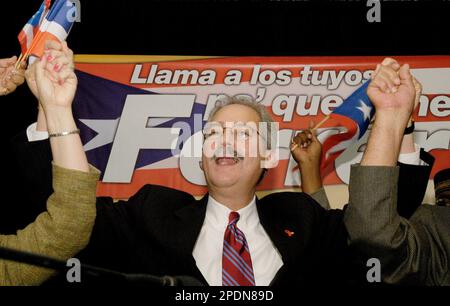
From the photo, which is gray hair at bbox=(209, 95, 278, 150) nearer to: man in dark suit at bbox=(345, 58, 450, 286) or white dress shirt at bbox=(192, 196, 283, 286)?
white dress shirt at bbox=(192, 196, 283, 286)

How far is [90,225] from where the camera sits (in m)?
1.66

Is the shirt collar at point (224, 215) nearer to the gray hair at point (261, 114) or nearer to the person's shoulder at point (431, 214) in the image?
the gray hair at point (261, 114)

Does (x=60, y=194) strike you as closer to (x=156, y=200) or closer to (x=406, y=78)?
(x=156, y=200)

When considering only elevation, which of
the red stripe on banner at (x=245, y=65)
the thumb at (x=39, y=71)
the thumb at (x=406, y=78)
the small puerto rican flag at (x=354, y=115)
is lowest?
the thumb at (x=39, y=71)

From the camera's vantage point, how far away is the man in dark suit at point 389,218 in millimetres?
1721

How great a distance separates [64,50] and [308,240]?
846 millimetres

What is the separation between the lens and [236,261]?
1848mm

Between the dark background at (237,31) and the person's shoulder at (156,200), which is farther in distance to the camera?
the dark background at (237,31)

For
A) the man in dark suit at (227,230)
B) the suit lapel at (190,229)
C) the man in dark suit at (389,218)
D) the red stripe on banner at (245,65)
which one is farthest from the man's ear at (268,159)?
the red stripe on banner at (245,65)

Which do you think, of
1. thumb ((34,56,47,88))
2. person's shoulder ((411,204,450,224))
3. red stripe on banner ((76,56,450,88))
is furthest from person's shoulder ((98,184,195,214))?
red stripe on banner ((76,56,450,88))

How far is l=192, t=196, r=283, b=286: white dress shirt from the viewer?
186 centimetres

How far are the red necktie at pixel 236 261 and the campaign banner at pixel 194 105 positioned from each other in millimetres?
1093

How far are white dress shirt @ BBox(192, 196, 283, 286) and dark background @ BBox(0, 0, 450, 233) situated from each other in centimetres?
121

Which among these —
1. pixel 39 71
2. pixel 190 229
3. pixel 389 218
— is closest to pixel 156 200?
pixel 190 229
